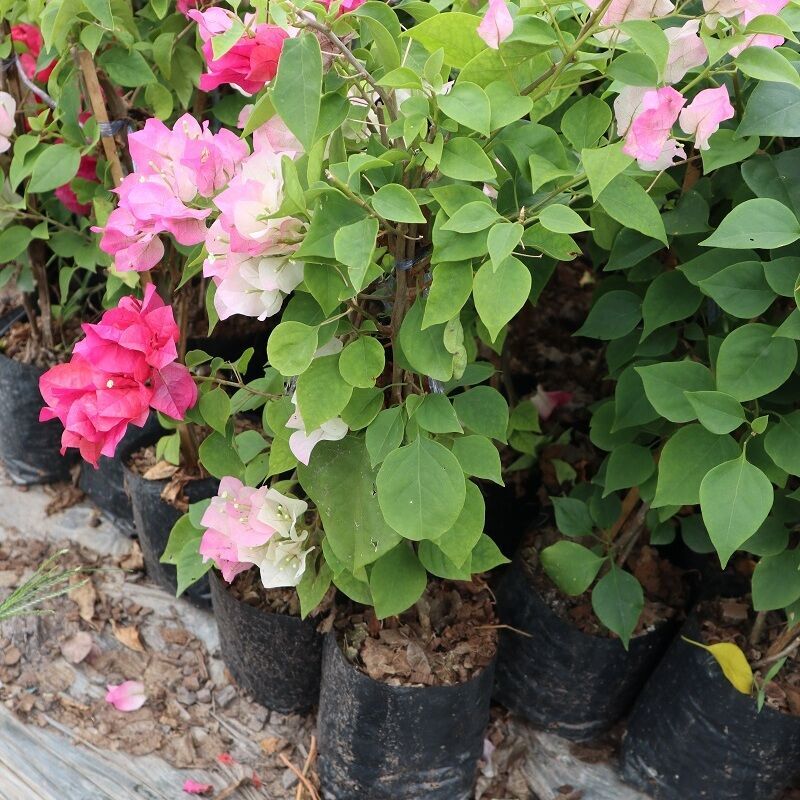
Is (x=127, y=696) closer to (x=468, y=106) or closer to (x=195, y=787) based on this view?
(x=195, y=787)

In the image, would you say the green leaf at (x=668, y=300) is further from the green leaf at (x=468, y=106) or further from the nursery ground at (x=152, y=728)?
the nursery ground at (x=152, y=728)

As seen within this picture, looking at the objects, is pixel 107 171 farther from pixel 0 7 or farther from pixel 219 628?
pixel 219 628

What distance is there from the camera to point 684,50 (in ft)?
2.15

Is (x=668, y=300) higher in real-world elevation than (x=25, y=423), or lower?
higher

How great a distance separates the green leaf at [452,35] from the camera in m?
0.66

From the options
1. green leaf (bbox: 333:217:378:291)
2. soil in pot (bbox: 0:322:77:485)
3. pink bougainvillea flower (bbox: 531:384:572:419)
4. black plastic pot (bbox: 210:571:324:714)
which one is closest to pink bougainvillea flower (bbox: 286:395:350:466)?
green leaf (bbox: 333:217:378:291)

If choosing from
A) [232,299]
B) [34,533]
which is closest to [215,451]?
[232,299]

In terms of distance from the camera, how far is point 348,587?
0.99m

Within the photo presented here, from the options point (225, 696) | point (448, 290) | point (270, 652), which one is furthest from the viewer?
point (225, 696)

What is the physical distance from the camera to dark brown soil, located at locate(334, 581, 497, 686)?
1.09m

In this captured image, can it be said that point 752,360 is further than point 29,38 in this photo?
No

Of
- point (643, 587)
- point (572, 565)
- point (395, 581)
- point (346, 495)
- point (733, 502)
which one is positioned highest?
point (733, 502)

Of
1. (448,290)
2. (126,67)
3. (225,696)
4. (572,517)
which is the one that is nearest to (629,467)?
(572,517)

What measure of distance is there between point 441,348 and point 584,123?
0.23 metres
